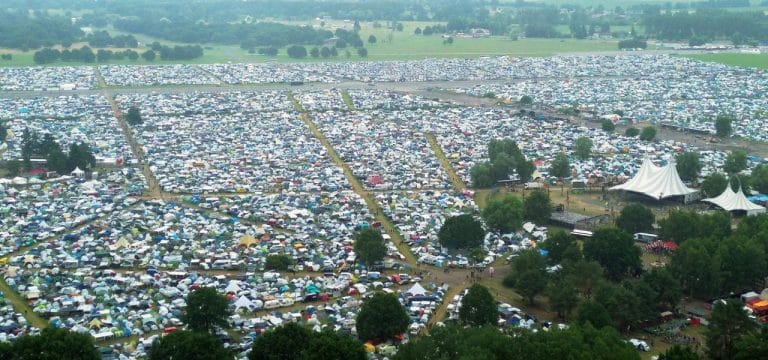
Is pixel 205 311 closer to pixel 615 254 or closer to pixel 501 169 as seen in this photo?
pixel 615 254

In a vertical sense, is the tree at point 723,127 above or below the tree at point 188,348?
below

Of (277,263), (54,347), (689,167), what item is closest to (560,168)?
(689,167)

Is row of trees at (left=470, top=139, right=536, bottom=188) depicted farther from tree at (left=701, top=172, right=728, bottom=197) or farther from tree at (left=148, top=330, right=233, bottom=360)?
tree at (left=148, top=330, right=233, bottom=360)

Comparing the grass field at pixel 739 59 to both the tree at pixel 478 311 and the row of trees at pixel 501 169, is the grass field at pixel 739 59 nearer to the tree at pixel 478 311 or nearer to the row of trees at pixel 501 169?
the row of trees at pixel 501 169

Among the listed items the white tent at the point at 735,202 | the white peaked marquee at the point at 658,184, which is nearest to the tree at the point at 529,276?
the white peaked marquee at the point at 658,184

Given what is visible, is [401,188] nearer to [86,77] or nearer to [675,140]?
[675,140]

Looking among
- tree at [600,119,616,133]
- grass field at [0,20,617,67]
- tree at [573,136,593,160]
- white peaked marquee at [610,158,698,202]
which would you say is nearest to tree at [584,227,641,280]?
white peaked marquee at [610,158,698,202]
